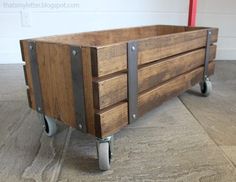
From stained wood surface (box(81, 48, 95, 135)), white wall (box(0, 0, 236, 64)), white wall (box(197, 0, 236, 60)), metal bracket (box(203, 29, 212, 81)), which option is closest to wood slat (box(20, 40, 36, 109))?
stained wood surface (box(81, 48, 95, 135))

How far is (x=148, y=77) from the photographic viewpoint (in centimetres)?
86

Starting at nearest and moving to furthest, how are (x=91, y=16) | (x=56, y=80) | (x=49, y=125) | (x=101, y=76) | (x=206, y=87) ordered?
1. (x=101, y=76)
2. (x=56, y=80)
3. (x=49, y=125)
4. (x=206, y=87)
5. (x=91, y=16)

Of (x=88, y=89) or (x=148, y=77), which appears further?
(x=148, y=77)

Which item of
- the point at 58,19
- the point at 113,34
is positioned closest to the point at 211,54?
the point at 113,34

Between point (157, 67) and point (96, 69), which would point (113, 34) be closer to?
point (157, 67)

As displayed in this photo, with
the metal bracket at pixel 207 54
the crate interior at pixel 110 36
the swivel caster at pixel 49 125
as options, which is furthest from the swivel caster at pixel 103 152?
the metal bracket at pixel 207 54

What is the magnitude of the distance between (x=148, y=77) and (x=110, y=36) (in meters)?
0.43

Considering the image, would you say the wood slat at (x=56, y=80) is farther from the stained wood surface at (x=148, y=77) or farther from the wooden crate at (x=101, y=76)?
the stained wood surface at (x=148, y=77)

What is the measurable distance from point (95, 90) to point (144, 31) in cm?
80

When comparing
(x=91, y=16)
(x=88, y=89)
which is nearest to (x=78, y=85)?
(x=88, y=89)

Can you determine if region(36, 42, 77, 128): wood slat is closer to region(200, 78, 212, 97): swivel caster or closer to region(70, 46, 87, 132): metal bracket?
region(70, 46, 87, 132): metal bracket

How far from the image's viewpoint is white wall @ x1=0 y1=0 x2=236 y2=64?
202cm

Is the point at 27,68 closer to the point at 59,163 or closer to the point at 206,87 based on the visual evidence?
the point at 59,163

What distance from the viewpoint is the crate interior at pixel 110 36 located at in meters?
1.00
